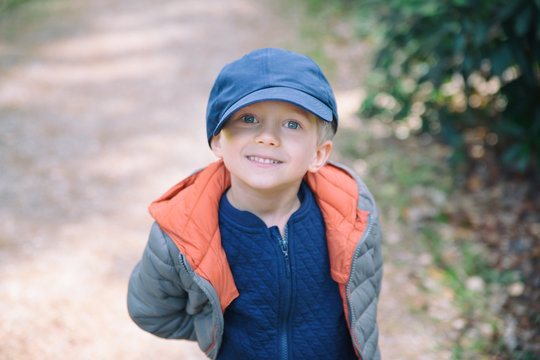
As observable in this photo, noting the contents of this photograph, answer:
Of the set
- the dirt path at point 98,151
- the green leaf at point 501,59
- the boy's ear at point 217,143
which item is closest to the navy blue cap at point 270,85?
the boy's ear at point 217,143

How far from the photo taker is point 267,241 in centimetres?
176

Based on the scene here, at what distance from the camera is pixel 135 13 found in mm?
9117

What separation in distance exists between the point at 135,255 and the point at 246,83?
2.87 metres

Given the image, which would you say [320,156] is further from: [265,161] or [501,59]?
[501,59]

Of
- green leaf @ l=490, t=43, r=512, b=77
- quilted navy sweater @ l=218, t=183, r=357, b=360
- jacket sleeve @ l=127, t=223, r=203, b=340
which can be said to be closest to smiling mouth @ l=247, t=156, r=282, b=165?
quilted navy sweater @ l=218, t=183, r=357, b=360

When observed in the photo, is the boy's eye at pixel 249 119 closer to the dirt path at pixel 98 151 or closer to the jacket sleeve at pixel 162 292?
the jacket sleeve at pixel 162 292

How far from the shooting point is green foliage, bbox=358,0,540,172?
3646mm

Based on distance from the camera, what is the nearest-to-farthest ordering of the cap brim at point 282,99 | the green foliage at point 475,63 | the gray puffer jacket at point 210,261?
the cap brim at point 282,99 → the gray puffer jacket at point 210,261 → the green foliage at point 475,63

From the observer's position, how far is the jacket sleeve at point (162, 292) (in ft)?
5.59

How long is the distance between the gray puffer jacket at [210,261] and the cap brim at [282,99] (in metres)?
0.38

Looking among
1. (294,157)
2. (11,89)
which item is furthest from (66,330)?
(11,89)

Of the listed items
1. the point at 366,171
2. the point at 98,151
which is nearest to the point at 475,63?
the point at 366,171

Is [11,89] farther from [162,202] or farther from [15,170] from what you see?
[162,202]

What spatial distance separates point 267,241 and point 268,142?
414 mm
